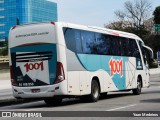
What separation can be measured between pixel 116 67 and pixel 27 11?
111 meters

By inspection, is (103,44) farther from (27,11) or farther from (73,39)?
(27,11)

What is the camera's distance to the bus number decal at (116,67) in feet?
74.9

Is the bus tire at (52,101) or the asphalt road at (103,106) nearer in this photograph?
the asphalt road at (103,106)

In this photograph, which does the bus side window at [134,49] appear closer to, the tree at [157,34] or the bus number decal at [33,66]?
the bus number decal at [33,66]

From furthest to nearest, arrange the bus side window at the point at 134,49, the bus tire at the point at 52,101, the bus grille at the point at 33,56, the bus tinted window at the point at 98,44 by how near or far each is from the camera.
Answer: the bus side window at the point at 134,49, the bus tire at the point at 52,101, the bus tinted window at the point at 98,44, the bus grille at the point at 33,56

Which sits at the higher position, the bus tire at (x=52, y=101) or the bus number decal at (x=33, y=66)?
the bus number decal at (x=33, y=66)

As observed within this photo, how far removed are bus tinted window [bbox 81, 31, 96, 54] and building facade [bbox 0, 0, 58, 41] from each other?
10574 cm

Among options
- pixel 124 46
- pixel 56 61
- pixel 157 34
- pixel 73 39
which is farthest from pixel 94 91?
pixel 157 34

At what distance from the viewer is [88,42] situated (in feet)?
67.7

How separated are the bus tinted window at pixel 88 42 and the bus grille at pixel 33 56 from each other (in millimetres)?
2010

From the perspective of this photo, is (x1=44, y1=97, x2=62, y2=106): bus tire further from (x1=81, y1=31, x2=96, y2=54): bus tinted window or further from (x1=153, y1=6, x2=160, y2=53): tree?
(x1=153, y1=6, x2=160, y2=53): tree

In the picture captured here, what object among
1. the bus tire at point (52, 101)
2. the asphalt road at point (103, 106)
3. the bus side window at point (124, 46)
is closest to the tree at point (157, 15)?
the bus side window at point (124, 46)

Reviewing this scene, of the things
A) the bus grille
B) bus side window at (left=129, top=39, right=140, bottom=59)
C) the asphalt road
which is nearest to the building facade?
bus side window at (left=129, top=39, right=140, bottom=59)

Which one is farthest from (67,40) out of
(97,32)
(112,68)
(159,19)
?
(159,19)
